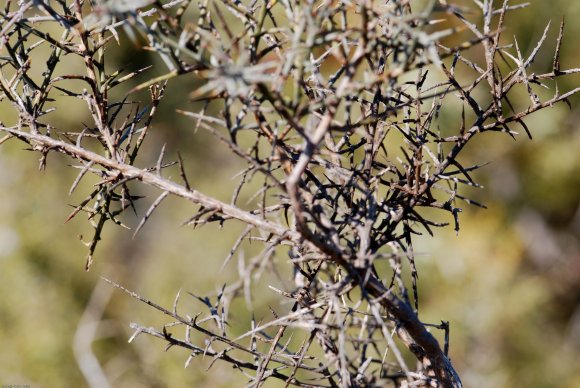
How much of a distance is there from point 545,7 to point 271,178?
311 cm

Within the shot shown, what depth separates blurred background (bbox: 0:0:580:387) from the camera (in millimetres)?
2186

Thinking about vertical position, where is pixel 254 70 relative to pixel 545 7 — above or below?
below

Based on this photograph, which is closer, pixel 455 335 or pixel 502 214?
pixel 455 335

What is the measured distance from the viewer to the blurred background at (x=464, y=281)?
2.19 meters

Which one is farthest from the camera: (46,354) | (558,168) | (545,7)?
(558,168)

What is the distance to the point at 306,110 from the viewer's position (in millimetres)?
397

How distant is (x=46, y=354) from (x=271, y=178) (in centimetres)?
206

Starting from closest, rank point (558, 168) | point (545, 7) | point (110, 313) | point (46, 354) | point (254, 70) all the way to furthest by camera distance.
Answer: point (254, 70), point (46, 354), point (110, 313), point (545, 7), point (558, 168)

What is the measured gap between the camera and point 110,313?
2727mm

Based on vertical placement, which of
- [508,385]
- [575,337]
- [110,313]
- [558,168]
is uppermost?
[558,168]

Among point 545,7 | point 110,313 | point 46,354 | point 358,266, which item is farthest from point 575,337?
point 358,266

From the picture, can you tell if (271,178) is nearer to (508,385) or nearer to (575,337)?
(508,385)

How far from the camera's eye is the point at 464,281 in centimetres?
284

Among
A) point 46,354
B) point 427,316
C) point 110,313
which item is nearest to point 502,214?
point 427,316
